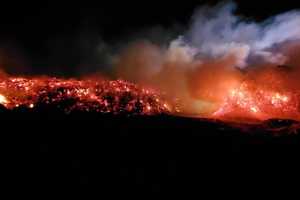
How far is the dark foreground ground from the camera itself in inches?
608

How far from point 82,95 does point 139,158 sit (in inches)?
794

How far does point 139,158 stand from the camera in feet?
60.3

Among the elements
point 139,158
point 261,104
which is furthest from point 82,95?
point 139,158

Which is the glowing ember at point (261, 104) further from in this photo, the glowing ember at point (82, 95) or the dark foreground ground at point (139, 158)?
the dark foreground ground at point (139, 158)

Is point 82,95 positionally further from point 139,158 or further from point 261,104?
point 139,158

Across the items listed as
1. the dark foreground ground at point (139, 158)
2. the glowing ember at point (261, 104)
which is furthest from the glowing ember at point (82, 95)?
the dark foreground ground at point (139, 158)

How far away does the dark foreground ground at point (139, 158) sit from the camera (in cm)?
1544

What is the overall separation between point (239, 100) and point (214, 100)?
317 cm

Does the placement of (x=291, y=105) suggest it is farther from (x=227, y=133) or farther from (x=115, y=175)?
(x=115, y=175)

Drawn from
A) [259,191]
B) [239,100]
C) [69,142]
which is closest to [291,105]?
[239,100]

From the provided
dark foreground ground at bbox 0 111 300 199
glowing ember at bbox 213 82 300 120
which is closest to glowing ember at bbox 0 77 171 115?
glowing ember at bbox 213 82 300 120

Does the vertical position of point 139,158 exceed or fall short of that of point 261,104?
it falls short

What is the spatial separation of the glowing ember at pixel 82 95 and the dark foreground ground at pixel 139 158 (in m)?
11.2

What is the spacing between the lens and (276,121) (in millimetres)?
27344
